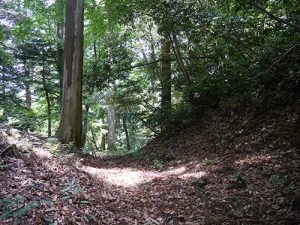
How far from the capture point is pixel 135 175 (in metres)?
6.96

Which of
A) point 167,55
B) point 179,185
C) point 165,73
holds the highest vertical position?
point 167,55

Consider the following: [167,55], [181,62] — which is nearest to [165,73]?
[167,55]

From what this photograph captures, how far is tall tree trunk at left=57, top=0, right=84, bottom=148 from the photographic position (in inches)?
341

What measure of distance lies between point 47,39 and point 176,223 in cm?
1198

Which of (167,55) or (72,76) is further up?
(167,55)

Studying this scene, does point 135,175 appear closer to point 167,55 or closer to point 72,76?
point 72,76

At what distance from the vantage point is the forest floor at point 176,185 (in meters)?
3.65

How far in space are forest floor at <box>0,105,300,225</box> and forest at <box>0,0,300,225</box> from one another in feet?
0.09

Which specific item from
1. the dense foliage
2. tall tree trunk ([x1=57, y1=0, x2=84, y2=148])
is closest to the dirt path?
the dense foliage

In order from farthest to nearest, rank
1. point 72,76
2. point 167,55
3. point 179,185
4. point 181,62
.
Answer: point 167,55, point 181,62, point 72,76, point 179,185

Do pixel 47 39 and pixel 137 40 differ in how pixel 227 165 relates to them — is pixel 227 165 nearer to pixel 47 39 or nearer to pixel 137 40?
pixel 137 40

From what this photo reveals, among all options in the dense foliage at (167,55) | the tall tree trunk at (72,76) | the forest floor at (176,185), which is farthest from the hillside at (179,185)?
the tall tree trunk at (72,76)

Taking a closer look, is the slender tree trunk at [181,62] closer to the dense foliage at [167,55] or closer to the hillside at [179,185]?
the dense foliage at [167,55]

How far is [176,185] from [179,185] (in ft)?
0.20
